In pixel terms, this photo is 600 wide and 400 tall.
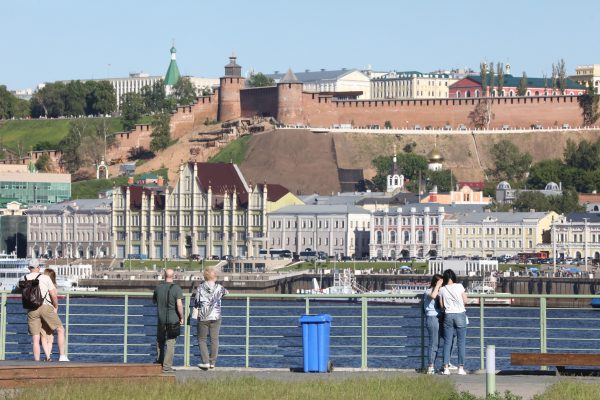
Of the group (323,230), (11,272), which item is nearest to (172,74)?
(323,230)

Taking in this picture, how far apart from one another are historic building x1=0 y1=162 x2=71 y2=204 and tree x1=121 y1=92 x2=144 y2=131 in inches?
740

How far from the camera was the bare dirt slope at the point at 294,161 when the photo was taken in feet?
423

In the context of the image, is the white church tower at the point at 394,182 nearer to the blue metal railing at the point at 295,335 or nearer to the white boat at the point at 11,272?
the white boat at the point at 11,272

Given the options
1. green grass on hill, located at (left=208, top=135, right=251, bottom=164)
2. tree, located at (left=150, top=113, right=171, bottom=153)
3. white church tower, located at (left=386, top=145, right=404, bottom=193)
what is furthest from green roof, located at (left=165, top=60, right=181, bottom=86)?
white church tower, located at (left=386, top=145, right=404, bottom=193)

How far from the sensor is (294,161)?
5202 inches

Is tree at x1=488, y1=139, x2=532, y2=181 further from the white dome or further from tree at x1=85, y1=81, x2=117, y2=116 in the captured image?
tree at x1=85, y1=81, x2=117, y2=116

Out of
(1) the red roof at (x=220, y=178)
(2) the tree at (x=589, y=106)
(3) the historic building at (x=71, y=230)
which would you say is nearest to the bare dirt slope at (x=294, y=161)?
(1) the red roof at (x=220, y=178)

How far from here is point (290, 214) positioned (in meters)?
111

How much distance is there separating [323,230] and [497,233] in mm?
11225

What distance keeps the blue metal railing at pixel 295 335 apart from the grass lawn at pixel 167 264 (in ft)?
62.3

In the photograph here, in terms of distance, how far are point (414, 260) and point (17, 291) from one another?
267 ft

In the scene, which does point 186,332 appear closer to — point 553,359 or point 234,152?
point 553,359

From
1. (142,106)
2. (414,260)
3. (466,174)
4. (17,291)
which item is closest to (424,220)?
(414,260)

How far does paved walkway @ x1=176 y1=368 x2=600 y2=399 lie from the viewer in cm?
1883
